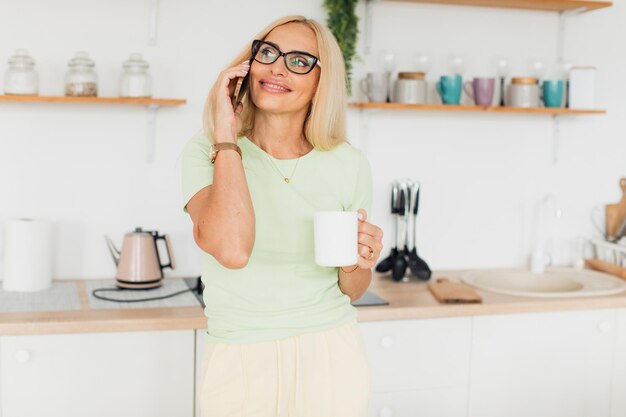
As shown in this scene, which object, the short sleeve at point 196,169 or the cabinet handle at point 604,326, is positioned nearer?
the short sleeve at point 196,169

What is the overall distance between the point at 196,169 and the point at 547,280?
71.8 inches

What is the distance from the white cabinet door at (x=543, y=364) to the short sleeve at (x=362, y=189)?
903 millimetres

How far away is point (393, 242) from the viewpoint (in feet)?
9.50

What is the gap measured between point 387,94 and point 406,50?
0.22 m

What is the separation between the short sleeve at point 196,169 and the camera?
4.98 ft

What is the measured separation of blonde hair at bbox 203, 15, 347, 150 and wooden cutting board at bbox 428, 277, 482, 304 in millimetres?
913

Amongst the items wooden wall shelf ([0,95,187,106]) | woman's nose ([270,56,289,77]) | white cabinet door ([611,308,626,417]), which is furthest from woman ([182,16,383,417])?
white cabinet door ([611,308,626,417])

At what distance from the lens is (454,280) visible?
9.12 ft

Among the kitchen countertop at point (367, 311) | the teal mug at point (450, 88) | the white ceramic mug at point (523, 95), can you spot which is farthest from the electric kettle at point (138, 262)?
the white ceramic mug at point (523, 95)

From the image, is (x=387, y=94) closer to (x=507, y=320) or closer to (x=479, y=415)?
(x=507, y=320)

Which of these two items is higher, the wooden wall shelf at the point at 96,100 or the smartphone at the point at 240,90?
the wooden wall shelf at the point at 96,100

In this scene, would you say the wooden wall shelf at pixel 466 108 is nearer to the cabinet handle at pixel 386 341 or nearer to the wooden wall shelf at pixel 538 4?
the wooden wall shelf at pixel 538 4

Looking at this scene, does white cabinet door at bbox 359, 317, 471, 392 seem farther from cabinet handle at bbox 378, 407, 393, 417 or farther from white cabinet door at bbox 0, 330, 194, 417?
white cabinet door at bbox 0, 330, 194, 417

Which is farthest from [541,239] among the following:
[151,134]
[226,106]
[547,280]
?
[226,106]
